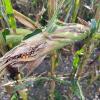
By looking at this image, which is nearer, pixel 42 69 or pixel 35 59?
pixel 35 59

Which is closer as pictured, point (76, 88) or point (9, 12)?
point (9, 12)

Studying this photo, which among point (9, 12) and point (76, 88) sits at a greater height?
point (9, 12)

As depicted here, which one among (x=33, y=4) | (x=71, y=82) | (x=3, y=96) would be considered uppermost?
(x=33, y=4)

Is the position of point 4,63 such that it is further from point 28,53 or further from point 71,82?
point 71,82

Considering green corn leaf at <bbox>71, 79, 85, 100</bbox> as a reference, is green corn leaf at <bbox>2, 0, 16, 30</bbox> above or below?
above

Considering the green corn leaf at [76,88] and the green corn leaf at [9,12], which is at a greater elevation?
the green corn leaf at [9,12]

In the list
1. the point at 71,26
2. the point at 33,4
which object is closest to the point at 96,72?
the point at 33,4

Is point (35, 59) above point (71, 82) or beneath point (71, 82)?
above

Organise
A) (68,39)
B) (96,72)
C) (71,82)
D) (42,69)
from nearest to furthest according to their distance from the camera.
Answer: (68,39) → (71,82) → (96,72) → (42,69)

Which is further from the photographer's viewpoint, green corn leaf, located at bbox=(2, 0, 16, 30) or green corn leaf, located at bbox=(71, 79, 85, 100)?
green corn leaf, located at bbox=(71, 79, 85, 100)

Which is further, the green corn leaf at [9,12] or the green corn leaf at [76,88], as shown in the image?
the green corn leaf at [76,88]

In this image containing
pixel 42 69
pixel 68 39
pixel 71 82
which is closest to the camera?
pixel 68 39
